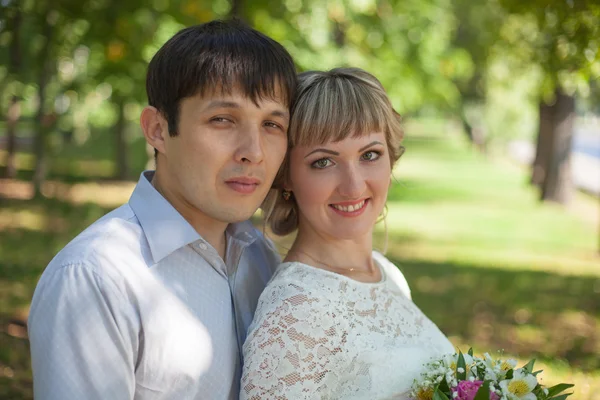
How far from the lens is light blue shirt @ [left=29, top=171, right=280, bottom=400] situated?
2.25m

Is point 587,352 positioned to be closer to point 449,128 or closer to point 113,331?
point 113,331

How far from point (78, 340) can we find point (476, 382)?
1.32 meters

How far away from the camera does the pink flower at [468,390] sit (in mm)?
2504

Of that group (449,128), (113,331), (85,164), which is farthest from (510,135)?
(449,128)

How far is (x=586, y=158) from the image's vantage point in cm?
4891

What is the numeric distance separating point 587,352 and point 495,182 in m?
20.6

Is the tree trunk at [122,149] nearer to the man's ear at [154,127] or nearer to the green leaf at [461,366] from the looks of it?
the man's ear at [154,127]

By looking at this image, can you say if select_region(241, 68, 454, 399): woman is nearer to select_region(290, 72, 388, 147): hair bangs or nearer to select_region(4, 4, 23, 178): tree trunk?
select_region(290, 72, 388, 147): hair bangs

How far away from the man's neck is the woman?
30cm

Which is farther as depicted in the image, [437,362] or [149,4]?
[149,4]

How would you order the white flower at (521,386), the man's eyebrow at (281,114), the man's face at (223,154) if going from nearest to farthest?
the white flower at (521,386) → the man's face at (223,154) → the man's eyebrow at (281,114)

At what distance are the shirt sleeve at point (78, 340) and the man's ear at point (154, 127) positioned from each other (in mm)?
694

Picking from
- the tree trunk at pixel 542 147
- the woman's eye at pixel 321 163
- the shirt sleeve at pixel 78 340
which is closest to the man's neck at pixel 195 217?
the woman's eye at pixel 321 163

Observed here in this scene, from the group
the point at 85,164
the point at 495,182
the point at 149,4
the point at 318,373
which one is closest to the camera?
the point at 318,373
